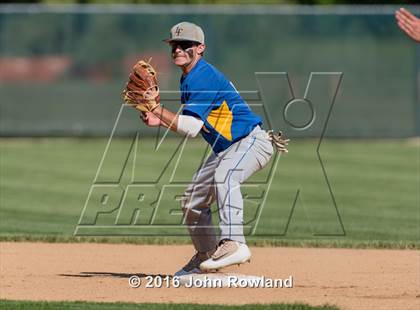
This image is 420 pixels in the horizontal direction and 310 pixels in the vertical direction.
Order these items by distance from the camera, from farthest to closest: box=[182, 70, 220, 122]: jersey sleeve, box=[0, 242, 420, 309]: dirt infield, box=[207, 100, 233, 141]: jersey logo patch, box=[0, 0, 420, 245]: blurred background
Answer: box=[0, 0, 420, 245]: blurred background
box=[207, 100, 233, 141]: jersey logo patch
box=[182, 70, 220, 122]: jersey sleeve
box=[0, 242, 420, 309]: dirt infield

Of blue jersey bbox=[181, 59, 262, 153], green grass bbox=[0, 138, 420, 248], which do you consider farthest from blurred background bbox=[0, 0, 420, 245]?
blue jersey bbox=[181, 59, 262, 153]

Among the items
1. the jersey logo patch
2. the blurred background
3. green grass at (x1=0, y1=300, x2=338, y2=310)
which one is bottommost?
green grass at (x1=0, y1=300, x2=338, y2=310)

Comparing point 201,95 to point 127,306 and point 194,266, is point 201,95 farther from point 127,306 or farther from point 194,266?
point 127,306

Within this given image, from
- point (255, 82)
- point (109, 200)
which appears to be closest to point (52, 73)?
point (255, 82)

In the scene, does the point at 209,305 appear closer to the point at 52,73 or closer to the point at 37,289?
the point at 37,289

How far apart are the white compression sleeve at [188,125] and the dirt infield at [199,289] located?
50.2 inches

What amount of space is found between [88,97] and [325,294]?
17744 millimetres

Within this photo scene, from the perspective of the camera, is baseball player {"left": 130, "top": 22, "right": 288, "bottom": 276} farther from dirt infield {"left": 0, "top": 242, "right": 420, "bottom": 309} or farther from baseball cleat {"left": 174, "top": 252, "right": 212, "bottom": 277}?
dirt infield {"left": 0, "top": 242, "right": 420, "bottom": 309}

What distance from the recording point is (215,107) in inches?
354

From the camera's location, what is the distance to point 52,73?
25.8 metres

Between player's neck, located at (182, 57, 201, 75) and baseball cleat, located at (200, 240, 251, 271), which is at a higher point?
player's neck, located at (182, 57, 201, 75)

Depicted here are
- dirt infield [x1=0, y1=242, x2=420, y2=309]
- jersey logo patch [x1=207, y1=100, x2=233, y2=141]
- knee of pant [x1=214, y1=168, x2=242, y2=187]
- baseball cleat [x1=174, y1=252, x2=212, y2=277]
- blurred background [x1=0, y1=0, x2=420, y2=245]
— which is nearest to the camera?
dirt infield [x1=0, y1=242, x2=420, y2=309]

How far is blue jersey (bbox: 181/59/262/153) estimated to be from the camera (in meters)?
8.80

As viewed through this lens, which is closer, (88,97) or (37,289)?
(37,289)
